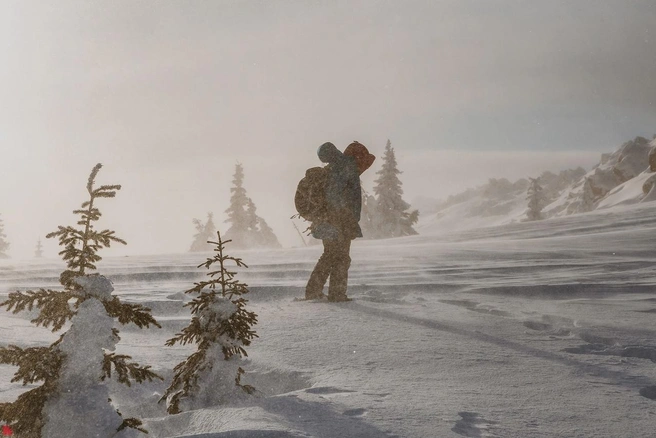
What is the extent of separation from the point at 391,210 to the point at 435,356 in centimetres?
3849

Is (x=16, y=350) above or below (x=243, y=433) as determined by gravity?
above

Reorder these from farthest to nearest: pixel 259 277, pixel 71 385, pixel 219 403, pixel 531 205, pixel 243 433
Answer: pixel 531 205, pixel 259 277, pixel 219 403, pixel 71 385, pixel 243 433

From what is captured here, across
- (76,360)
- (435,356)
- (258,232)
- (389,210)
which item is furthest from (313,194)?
(258,232)

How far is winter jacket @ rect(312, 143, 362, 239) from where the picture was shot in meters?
5.86

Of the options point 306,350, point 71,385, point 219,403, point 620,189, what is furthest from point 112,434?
point 620,189

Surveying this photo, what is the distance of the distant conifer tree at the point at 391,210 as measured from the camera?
41375 millimetres

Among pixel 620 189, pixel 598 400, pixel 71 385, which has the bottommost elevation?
pixel 598 400

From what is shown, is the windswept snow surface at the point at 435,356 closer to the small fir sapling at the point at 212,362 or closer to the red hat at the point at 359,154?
the small fir sapling at the point at 212,362

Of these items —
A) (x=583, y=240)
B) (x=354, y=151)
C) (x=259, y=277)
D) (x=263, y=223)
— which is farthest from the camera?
Answer: (x=263, y=223)

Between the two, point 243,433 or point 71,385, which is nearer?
point 243,433

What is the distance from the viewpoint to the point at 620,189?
194 feet

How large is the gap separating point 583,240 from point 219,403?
10.8m

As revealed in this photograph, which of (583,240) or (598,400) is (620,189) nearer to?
(583,240)

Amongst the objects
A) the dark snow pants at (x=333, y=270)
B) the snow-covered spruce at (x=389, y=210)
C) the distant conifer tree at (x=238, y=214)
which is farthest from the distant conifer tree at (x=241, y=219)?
the dark snow pants at (x=333, y=270)
